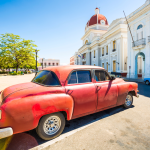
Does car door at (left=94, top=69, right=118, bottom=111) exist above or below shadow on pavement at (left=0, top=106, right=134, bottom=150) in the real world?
above

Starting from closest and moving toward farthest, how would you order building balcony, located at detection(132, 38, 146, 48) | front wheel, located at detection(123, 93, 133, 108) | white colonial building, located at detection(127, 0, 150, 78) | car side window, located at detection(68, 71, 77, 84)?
car side window, located at detection(68, 71, 77, 84), front wheel, located at detection(123, 93, 133, 108), white colonial building, located at detection(127, 0, 150, 78), building balcony, located at detection(132, 38, 146, 48)


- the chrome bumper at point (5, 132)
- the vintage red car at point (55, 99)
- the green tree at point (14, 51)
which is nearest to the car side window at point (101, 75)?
the vintage red car at point (55, 99)

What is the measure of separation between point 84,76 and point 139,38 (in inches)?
760

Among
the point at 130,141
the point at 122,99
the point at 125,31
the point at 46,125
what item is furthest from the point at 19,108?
the point at 125,31

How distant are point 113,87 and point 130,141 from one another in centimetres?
163

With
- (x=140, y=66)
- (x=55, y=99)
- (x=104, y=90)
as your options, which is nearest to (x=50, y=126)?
(x=55, y=99)

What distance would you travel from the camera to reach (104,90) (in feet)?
10.9

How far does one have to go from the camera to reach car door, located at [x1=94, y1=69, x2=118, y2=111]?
127 inches

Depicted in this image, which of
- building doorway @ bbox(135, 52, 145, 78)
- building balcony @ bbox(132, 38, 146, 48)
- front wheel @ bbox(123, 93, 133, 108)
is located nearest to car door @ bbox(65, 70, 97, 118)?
front wheel @ bbox(123, 93, 133, 108)

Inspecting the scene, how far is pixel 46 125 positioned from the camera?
2424 mm

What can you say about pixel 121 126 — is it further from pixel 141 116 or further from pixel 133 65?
pixel 133 65

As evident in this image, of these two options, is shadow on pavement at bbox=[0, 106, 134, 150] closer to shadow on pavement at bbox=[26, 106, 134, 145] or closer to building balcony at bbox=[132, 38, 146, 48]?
shadow on pavement at bbox=[26, 106, 134, 145]

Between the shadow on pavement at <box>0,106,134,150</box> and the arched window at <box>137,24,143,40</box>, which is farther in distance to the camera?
the arched window at <box>137,24,143,40</box>

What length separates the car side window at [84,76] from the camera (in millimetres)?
3024
